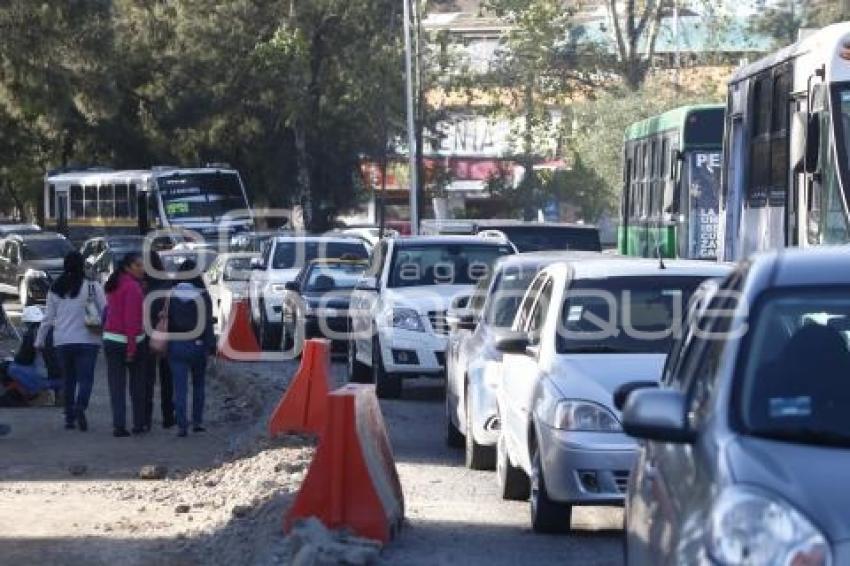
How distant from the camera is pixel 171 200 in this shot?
163 ft

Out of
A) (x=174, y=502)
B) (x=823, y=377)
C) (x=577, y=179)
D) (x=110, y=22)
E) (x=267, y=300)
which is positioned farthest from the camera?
(x=577, y=179)

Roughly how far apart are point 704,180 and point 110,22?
20437mm

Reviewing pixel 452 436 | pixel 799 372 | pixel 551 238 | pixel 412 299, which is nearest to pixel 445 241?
pixel 412 299

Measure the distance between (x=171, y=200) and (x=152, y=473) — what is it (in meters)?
35.7

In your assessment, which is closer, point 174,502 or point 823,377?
point 823,377

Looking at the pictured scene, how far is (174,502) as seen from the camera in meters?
13.0

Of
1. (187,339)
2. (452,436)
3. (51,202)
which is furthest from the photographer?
(51,202)

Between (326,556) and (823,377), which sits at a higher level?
(823,377)

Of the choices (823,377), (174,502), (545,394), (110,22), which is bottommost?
(174,502)

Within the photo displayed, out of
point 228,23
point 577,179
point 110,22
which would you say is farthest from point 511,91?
point 110,22

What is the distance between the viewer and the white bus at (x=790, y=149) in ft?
47.2

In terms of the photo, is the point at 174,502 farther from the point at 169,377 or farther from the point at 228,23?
the point at 228,23

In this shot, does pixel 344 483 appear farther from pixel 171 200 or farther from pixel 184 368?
pixel 171 200

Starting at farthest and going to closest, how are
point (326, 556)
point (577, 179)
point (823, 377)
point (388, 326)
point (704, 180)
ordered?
point (577, 179)
point (704, 180)
point (388, 326)
point (326, 556)
point (823, 377)
